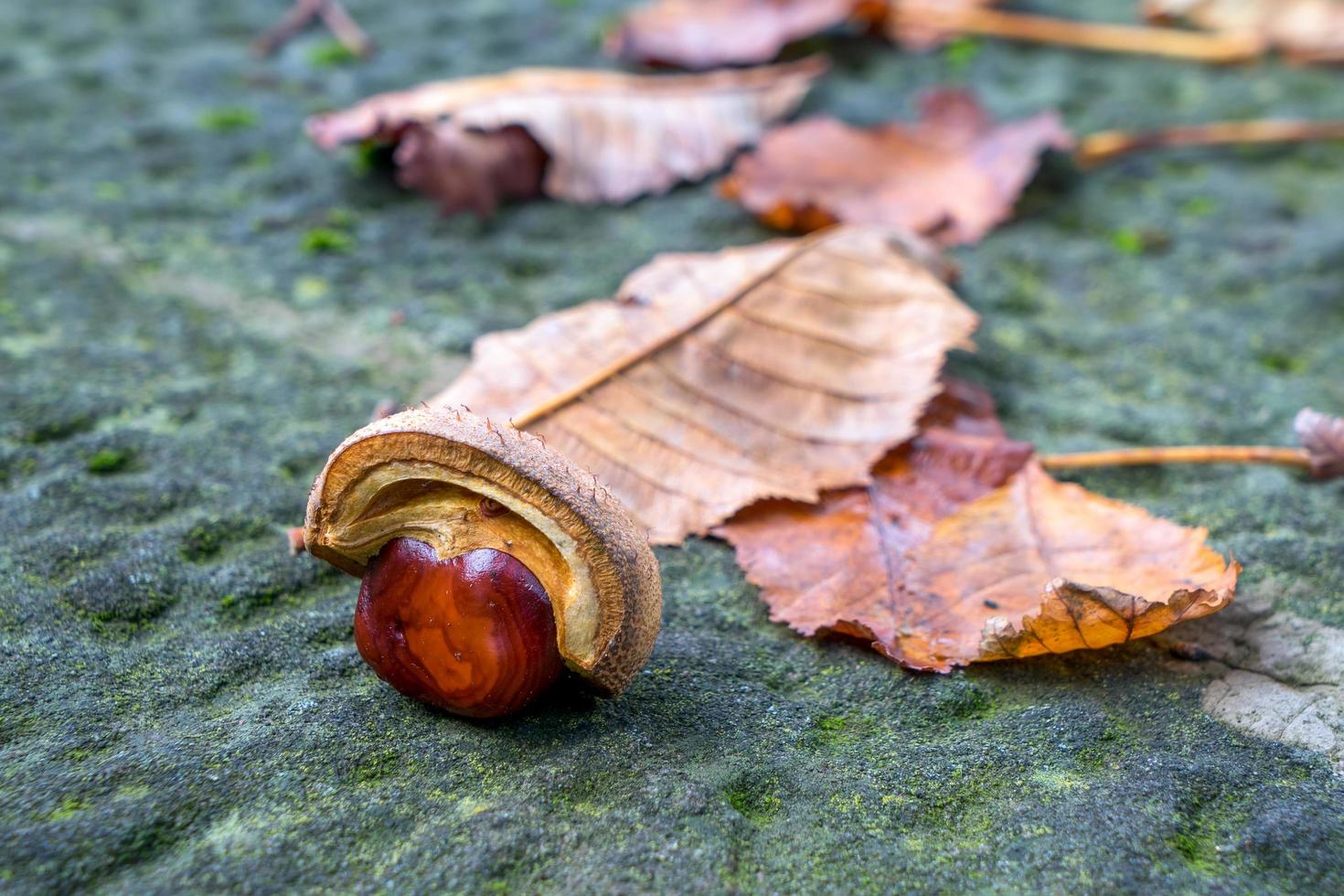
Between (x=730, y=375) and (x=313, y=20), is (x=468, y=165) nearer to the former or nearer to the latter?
(x=730, y=375)

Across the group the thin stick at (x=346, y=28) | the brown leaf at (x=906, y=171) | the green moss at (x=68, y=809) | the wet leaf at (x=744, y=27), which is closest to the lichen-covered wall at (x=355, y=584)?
the green moss at (x=68, y=809)

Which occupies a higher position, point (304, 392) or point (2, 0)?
point (2, 0)

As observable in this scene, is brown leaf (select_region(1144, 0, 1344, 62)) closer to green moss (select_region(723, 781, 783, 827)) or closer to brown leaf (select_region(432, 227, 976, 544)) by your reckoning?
brown leaf (select_region(432, 227, 976, 544))

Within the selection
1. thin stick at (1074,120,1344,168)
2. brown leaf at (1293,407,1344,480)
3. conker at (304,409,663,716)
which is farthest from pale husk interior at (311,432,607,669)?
thin stick at (1074,120,1344,168)

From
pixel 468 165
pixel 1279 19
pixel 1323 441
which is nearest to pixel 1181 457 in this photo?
pixel 1323 441

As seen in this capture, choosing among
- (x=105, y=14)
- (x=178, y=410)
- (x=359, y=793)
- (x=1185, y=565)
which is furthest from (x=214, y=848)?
(x=105, y=14)

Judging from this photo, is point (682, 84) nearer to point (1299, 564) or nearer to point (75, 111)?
point (75, 111)
